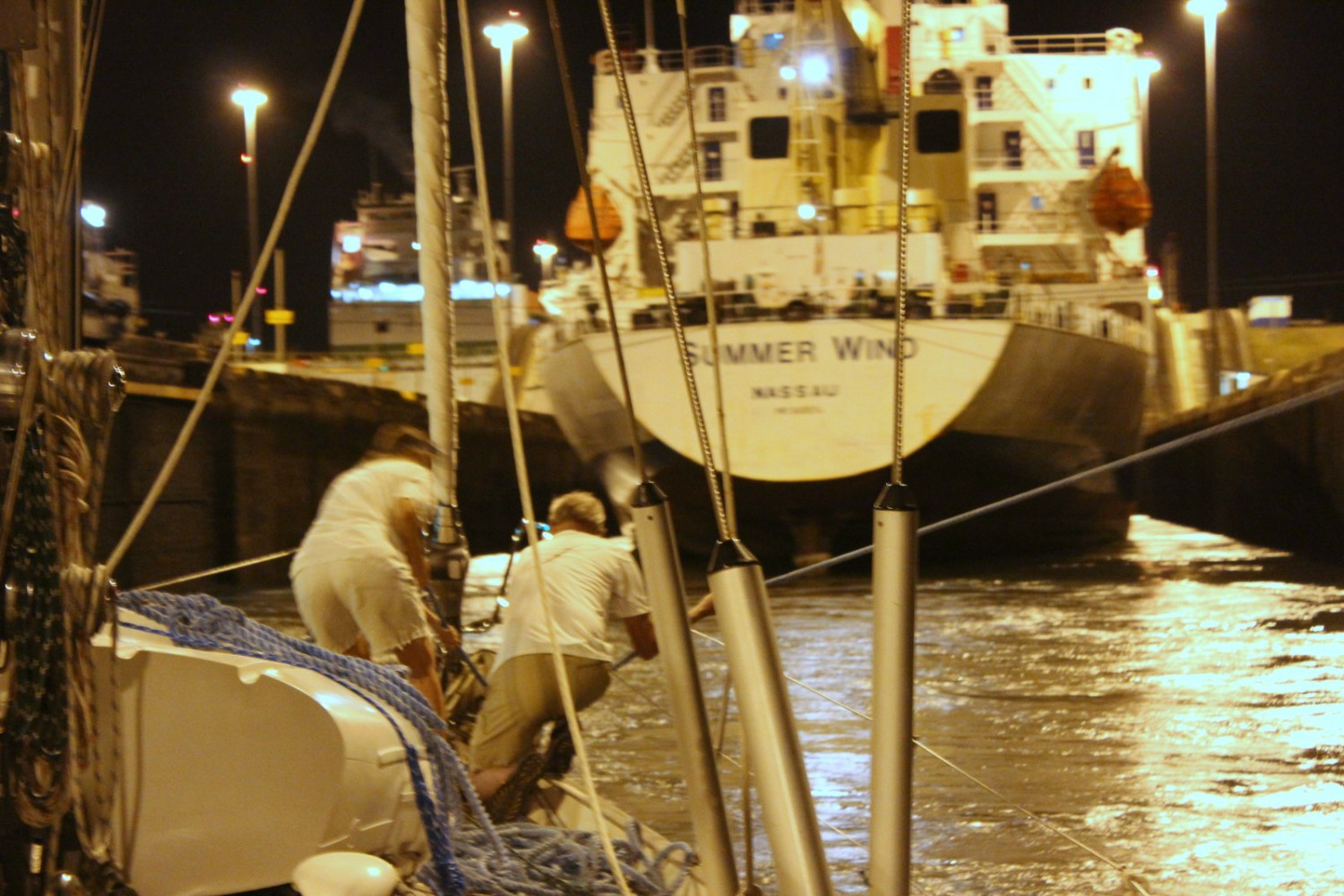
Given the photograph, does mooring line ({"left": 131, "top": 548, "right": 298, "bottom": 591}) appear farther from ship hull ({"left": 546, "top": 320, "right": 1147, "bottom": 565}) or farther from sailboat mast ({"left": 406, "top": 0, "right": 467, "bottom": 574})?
ship hull ({"left": 546, "top": 320, "right": 1147, "bottom": 565})

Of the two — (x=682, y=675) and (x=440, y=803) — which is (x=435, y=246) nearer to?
(x=440, y=803)

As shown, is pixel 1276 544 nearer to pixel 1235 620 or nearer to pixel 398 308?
pixel 1235 620

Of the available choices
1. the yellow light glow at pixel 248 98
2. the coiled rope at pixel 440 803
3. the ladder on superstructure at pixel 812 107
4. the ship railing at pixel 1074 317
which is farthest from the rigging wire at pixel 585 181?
the yellow light glow at pixel 248 98

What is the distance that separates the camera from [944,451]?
17.8 m

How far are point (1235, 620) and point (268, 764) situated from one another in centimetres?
→ 1168

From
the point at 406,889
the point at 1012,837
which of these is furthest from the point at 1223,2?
the point at 406,889

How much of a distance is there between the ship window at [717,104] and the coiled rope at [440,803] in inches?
867

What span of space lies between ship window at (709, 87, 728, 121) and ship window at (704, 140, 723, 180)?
455mm

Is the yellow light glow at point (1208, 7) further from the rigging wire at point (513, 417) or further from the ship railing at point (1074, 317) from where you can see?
the rigging wire at point (513, 417)

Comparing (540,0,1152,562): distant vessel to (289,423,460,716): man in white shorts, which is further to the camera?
(540,0,1152,562): distant vessel

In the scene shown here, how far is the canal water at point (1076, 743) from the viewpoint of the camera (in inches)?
205

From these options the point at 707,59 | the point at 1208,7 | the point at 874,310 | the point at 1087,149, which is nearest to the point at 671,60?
the point at 707,59

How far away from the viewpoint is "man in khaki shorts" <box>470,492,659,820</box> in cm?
478

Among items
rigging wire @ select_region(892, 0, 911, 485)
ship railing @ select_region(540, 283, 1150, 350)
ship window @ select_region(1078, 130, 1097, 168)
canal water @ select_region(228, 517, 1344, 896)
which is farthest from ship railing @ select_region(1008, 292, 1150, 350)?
rigging wire @ select_region(892, 0, 911, 485)
